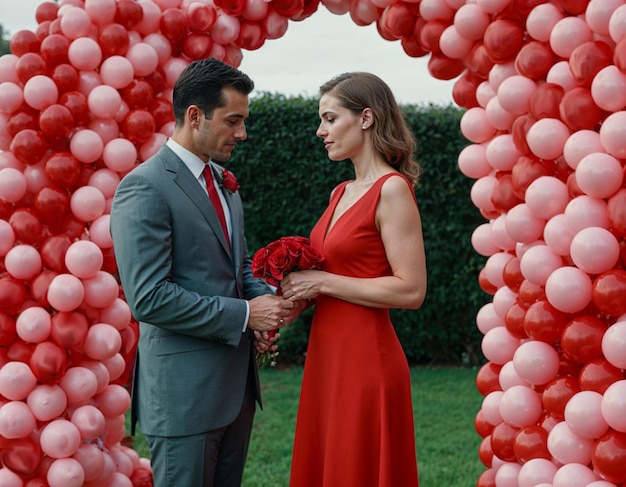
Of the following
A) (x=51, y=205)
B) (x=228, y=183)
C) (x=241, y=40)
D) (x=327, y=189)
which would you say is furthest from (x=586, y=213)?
(x=327, y=189)

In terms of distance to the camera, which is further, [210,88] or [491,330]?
[491,330]

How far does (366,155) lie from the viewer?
329cm

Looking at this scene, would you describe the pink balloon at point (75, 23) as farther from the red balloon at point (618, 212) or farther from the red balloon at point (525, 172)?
the red balloon at point (618, 212)

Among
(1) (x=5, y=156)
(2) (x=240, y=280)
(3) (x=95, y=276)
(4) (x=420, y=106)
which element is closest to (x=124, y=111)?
(1) (x=5, y=156)

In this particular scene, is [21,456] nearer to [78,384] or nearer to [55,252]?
[78,384]

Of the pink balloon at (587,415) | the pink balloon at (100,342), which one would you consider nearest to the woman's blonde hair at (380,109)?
the pink balloon at (587,415)

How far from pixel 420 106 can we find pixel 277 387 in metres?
3.35

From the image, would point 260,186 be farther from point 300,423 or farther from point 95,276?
point 300,423

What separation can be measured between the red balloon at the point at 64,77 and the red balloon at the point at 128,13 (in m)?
0.36

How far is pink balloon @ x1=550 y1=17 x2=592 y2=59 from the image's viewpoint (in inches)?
129

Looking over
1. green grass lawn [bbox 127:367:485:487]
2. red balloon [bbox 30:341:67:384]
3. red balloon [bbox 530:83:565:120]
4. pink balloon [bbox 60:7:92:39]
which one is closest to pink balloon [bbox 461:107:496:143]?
red balloon [bbox 530:83:565:120]

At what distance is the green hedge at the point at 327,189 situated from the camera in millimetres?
8258

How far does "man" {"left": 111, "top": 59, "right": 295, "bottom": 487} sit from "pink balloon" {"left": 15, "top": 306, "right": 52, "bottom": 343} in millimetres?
645

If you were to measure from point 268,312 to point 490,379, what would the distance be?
143 centimetres
